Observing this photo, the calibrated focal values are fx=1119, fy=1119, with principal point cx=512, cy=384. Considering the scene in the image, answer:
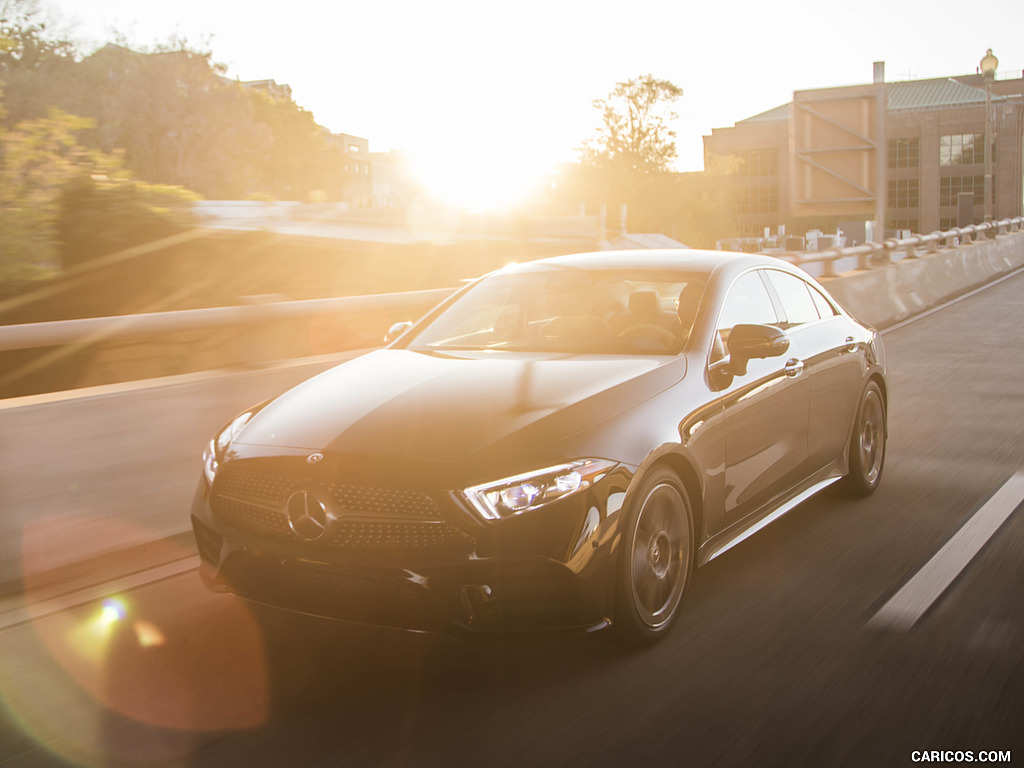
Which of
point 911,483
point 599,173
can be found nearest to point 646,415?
point 911,483

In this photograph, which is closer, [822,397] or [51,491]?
[51,491]

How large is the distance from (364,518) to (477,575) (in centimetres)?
43

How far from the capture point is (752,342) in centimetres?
494

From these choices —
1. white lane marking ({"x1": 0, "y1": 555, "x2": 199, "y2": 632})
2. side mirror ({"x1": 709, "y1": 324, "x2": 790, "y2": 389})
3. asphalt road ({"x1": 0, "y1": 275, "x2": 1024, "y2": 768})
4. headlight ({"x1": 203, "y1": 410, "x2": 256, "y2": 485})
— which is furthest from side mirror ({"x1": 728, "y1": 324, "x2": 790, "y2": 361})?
white lane marking ({"x1": 0, "y1": 555, "x2": 199, "y2": 632})

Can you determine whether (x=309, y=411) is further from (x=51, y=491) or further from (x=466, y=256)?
(x=466, y=256)

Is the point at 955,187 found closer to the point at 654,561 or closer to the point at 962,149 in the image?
the point at 962,149

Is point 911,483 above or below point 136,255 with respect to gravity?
below

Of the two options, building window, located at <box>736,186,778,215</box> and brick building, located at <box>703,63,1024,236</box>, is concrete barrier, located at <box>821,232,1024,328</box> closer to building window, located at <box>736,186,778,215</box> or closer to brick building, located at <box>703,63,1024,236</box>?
brick building, located at <box>703,63,1024,236</box>

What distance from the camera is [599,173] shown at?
8869 centimetres

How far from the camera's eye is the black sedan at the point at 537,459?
3.67 metres

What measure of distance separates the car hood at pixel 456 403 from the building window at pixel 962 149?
360ft

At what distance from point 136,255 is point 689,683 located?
13.5 meters

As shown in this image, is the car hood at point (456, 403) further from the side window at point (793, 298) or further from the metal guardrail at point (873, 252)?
the metal guardrail at point (873, 252)

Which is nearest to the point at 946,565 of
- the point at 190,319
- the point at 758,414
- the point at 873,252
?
the point at 758,414
